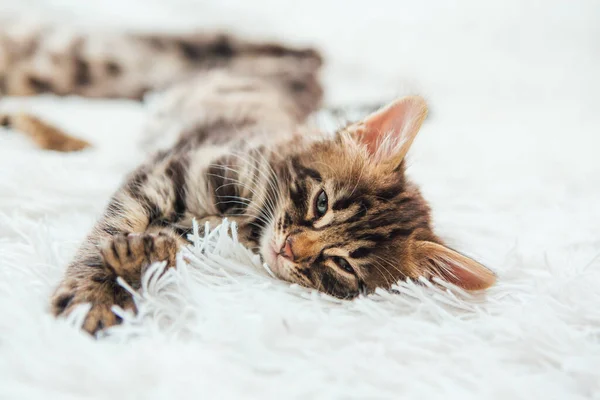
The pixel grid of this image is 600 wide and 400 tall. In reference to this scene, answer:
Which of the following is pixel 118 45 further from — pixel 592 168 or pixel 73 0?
pixel 592 168

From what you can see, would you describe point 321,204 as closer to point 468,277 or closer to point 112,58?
point 468,277

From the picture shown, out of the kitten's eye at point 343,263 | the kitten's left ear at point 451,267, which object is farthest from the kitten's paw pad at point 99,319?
the kitten's left ear at point 451,267

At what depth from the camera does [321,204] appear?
963 mm

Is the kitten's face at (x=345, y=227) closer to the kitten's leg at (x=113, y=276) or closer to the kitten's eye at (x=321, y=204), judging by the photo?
the kitten's eye at (x=321, y=204)

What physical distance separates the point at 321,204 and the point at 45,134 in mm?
1100

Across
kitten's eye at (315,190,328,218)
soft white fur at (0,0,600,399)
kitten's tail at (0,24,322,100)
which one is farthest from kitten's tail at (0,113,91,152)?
kitten's eye at (315,190,328,218)

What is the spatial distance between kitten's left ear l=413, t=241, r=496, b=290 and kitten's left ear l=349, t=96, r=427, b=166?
22 centimetres

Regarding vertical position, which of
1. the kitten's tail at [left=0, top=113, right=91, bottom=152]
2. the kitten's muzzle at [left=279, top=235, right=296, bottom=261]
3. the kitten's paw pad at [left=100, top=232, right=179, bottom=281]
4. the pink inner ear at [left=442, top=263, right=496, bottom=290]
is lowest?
the kitten's tail at [left=0, top=113, right=91, bottom=152]

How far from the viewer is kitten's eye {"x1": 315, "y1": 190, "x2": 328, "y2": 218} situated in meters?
0.95

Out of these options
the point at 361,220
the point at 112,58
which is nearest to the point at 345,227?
the point at 361,220

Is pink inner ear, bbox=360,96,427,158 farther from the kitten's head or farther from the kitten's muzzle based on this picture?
the kitten's muzzle

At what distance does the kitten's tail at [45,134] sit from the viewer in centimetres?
153

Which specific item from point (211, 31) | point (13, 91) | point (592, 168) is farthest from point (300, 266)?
point (211, 31)

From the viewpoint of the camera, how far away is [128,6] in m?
2.85
